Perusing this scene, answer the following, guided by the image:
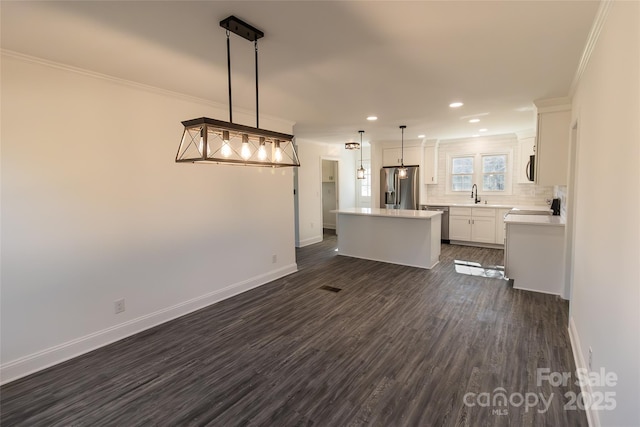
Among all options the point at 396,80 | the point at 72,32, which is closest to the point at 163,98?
the point at 72,32

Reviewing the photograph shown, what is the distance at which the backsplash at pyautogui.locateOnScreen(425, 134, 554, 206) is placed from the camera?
6578 mm

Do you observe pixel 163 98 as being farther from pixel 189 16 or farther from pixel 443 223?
pixel 443 223

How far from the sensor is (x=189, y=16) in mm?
1910

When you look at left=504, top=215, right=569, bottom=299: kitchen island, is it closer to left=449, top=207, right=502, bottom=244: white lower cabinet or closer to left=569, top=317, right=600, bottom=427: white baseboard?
left=569, top=317, right=600, bottom=427: white baseboard

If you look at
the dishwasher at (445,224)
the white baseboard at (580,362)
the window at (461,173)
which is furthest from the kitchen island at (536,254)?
the window at (461,173)

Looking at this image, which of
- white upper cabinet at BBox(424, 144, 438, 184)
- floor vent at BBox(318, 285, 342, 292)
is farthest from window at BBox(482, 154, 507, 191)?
floor vent at BBox(318, 285, 342, 292)

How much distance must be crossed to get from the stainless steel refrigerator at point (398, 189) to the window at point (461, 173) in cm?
97

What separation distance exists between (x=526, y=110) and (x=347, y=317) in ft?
13.0

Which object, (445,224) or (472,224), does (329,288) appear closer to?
(445,224)

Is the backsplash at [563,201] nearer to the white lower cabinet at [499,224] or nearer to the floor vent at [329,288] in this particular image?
the white lower cabinet at [499,224]

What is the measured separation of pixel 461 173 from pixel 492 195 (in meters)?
0.87

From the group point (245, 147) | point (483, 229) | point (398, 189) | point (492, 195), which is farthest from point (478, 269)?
point (245, 147)

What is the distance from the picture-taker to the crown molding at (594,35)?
1.75 meters

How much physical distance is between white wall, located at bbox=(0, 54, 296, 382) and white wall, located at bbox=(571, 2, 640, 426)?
3.60 m
